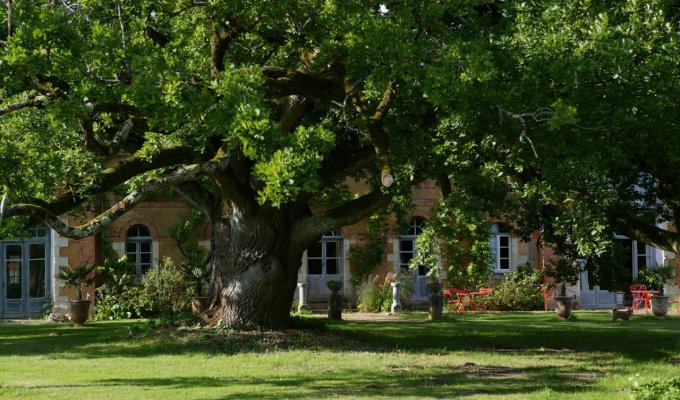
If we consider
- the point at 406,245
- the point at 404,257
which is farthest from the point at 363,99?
the point at 404,257

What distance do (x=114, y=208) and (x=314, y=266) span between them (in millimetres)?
16203

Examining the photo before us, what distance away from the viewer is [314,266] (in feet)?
93.0

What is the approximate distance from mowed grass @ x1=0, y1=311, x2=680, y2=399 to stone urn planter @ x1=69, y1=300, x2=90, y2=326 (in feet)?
2.86

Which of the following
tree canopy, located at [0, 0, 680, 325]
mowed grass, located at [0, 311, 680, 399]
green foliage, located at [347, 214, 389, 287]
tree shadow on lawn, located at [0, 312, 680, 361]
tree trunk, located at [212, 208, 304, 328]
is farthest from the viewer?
green foliage, located at [347, 214, 389, 287]

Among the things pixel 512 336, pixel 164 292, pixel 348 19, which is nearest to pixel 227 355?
pixel 348 19

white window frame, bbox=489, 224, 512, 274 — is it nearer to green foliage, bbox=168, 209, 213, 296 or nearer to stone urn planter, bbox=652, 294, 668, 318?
stone urn planter, bbox=652, 294, 668, 318

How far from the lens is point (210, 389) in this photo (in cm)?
1080

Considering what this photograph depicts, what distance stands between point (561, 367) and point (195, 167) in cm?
603

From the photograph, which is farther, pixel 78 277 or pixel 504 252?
pixel 504 252

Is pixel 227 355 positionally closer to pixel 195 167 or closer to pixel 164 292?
pixel 195 167

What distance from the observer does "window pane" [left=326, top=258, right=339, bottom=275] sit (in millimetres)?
28297

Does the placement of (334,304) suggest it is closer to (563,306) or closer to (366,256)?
(366,256)

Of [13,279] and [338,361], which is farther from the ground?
[13,279]

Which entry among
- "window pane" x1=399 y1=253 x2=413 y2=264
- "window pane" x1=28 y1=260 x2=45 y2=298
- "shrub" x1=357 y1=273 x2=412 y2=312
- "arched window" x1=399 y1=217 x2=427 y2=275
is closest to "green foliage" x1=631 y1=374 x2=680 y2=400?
"shrub" x1=357 y1=273 x2=412 y2=312
